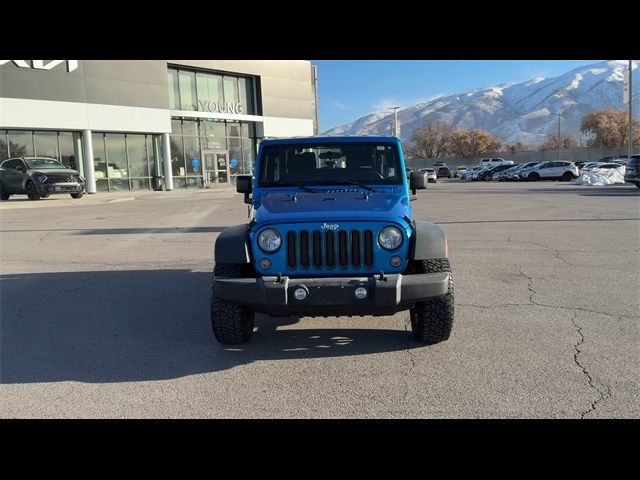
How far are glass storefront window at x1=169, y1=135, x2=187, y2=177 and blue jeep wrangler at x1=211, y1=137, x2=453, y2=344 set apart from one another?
3333cm

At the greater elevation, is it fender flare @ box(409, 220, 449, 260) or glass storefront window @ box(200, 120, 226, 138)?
glass storefront window @ box(200, 120, 226, 138)

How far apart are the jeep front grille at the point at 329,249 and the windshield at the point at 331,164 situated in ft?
4.22

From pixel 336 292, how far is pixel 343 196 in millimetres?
1260

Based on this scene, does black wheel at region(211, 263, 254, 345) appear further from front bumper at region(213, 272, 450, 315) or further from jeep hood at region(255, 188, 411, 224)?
jeep hood at region(255, 188, 411, 224)

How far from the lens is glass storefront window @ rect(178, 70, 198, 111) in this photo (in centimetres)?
3700

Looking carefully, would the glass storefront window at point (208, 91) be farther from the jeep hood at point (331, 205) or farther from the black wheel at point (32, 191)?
the jeep hood at point (331, 205)

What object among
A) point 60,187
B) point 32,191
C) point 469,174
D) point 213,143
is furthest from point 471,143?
point 32,191

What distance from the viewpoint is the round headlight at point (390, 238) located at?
4617 millimetres

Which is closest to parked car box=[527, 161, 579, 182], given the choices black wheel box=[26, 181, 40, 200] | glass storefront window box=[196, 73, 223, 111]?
glass storefront window box=[196, 73, 223, 111]

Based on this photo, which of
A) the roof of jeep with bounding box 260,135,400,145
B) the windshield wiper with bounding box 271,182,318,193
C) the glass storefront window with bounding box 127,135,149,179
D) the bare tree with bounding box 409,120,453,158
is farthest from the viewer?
the bare tree with bounding box 409,120,453,158

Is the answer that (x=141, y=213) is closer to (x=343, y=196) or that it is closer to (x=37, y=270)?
(x=37, y=270)
